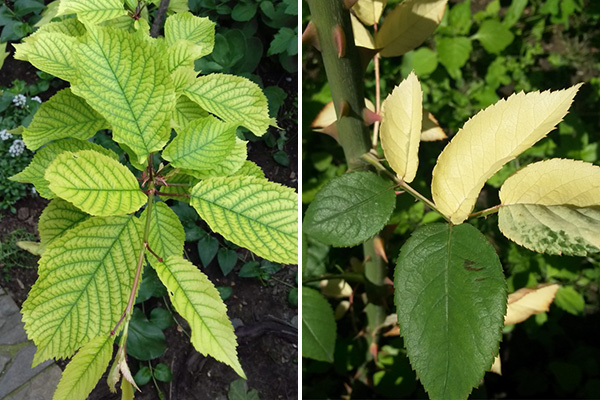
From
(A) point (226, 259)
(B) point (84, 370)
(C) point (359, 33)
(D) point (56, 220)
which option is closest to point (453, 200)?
(C) point (359, 33)

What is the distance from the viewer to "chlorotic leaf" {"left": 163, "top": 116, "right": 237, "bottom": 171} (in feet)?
2.50

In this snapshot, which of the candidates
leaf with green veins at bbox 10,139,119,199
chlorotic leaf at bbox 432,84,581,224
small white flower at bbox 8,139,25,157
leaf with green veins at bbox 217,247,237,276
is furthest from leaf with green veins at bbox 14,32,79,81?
small white flower at bbox 8,139,25,157

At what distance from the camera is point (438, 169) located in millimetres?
590

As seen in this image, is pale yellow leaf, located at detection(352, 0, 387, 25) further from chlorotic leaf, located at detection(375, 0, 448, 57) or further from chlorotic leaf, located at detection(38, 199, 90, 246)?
chlorotic leaf, located at detection(38, 199, 90, 246)

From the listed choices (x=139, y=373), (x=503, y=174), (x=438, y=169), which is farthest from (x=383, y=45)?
(x=139, y=373)

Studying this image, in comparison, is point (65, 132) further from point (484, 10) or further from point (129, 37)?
point (484, 10)

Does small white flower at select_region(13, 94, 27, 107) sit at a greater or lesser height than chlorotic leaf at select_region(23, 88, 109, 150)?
lesser

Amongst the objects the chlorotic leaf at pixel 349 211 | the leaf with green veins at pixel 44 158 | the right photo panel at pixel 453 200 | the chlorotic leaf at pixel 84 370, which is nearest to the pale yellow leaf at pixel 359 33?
the right photo panel at pixel 453 200

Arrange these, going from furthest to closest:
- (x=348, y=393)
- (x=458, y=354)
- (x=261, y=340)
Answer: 1. (x=261, y=340)
2. (x=348, y=393)
3. (x=458, y=354)

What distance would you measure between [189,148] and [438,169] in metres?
0.34

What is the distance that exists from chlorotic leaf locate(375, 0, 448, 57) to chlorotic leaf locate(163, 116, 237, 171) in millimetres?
252

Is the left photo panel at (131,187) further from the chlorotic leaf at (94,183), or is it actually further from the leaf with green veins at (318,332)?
the leaf with green veins at (318,332)

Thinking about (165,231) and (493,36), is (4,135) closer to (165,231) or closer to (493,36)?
(165,231)

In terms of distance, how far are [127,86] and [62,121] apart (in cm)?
25
